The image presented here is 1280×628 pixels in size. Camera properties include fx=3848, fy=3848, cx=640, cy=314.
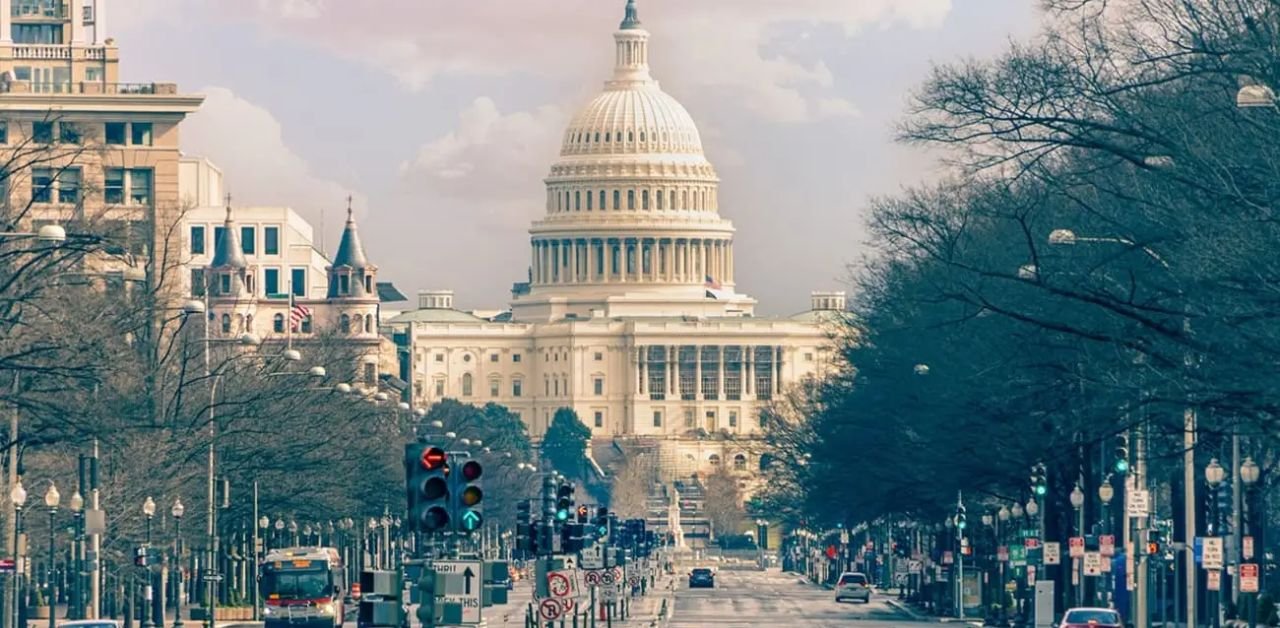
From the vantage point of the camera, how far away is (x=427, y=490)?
40.7 meters

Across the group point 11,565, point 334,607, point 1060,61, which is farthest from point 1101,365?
point 334,607

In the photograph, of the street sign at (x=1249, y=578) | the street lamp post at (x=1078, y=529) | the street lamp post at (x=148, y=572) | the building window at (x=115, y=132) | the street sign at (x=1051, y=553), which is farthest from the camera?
the building window at (x=115, y=132)

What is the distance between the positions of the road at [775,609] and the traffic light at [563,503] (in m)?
24.6

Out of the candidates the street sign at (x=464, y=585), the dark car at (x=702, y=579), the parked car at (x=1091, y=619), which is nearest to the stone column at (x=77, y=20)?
the dark car at (x=702, y=579)

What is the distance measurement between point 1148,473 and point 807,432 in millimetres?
58017

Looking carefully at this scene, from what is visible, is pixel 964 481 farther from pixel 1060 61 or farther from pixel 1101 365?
pixel 1060 61

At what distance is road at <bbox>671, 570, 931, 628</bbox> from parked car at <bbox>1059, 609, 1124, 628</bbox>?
860 inches

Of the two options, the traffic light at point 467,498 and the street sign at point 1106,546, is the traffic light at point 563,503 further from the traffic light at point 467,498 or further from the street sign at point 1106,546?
the traffic light at point 467,498

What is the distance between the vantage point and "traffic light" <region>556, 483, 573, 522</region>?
7119 centimetres

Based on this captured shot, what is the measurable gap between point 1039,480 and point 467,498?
5035cm

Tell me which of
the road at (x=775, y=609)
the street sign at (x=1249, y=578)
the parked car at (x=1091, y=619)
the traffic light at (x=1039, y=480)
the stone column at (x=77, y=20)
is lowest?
the road at (x=775, y=609)

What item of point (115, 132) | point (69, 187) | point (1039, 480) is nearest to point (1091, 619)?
point (1039, 480)

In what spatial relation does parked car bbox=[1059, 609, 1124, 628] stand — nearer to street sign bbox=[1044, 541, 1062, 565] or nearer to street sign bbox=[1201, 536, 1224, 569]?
street sign bbox=[1201, 536, 1224, 569]

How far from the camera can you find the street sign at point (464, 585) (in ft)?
188
